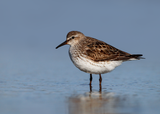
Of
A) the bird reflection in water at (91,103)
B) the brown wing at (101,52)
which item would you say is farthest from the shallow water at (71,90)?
the brown wing at (101,52)

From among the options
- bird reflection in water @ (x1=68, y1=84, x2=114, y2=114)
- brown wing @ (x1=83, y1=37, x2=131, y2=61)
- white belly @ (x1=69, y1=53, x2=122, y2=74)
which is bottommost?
bird reflection in water @ (x1=68, y1=84, x2=114, y2=114)

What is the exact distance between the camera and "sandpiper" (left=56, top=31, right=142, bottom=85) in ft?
33.9

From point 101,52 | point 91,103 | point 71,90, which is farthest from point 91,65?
point 91,103

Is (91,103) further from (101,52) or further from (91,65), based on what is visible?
(101,52)

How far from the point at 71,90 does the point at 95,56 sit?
1.73 metres

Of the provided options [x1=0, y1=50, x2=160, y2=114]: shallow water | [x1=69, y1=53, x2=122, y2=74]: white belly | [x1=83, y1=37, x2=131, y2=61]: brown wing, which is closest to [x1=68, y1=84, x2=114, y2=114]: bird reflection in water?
[x1=0, y1=50, x2=160, y2=114]: shallow water

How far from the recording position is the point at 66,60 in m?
16.8

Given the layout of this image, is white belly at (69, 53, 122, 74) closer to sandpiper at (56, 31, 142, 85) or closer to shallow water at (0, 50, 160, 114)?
sandpiper at (56, 31, 142, 85)

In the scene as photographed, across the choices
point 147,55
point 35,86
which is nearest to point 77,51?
point 35,86

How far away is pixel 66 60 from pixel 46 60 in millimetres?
1116

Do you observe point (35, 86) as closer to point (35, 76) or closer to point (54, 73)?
point (35, 76)

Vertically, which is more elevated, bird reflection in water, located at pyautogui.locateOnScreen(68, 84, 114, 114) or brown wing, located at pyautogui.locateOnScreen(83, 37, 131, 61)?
brown wing, located at pyautogui.locateOnScreen(83, 37, 131, 61)

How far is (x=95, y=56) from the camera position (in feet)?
34.3

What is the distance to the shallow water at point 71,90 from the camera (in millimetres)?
6863
